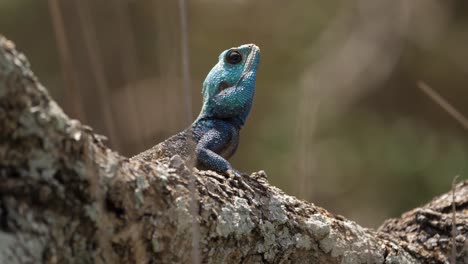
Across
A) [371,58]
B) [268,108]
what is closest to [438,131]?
[371,58]

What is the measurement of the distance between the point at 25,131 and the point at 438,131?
9438 millimetres

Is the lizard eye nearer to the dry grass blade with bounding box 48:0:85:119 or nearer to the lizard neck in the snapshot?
the lizard neck

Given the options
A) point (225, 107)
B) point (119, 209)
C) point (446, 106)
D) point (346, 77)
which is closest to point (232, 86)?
point (225, 107)

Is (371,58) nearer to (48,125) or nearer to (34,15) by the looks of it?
(34,15)

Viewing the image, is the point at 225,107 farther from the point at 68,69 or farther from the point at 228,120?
the point at 68,69

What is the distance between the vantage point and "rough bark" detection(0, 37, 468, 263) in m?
2.17

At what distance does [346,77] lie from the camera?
1082 cm

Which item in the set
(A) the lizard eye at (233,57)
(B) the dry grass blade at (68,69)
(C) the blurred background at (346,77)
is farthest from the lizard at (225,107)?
(C) the blurred background at (346,77)

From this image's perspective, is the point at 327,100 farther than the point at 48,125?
Yes

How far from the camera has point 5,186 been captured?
214 cm

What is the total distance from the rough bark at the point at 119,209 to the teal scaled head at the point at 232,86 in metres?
1.25

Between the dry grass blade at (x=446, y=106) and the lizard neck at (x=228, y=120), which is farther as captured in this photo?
the lizard neck at (x=228, y=120)

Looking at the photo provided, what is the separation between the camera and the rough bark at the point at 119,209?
7.12ft

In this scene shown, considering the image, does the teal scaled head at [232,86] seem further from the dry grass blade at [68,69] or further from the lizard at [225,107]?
the dry grass blade at [68,69]
